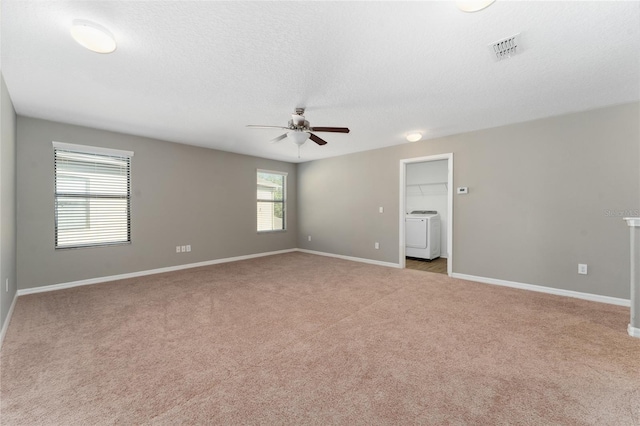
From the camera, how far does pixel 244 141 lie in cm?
495

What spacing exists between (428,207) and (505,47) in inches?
201

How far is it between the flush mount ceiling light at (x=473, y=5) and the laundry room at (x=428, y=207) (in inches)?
182

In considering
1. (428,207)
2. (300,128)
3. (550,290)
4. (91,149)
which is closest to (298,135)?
(300,128)

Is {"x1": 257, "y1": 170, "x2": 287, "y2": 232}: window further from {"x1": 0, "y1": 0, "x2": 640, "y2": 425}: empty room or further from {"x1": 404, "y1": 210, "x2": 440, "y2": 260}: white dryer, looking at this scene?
{"x1": 404, "y1": 210, "x2": 440, "y2": 260}: white dryer

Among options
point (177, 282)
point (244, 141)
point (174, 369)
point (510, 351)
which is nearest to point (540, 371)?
point (510, 351)

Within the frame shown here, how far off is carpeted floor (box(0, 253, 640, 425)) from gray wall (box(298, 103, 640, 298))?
58 centimetres

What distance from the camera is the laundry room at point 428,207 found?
5948 millimetres

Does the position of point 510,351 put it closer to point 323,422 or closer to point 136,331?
point 323,422

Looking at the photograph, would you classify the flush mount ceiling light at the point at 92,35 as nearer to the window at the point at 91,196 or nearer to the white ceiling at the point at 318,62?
the white ceiling at the point at 318,62

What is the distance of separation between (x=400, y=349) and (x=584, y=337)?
1.74 meters

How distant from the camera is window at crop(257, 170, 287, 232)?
21.6 feet

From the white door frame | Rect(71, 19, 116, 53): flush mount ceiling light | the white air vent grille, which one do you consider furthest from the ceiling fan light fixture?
the white door frame

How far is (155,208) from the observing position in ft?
15.7

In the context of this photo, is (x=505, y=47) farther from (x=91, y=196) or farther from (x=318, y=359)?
(x=91, y=196)
